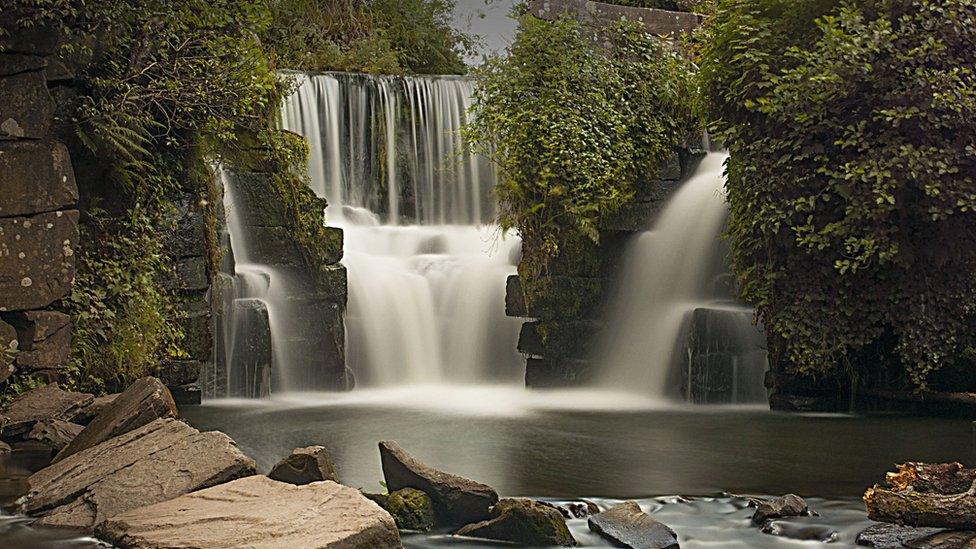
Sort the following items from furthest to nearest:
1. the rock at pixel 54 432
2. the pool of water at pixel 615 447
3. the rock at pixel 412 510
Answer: the rock at pixel 54 432 < the pool of water at pixel 615 447 < the rock at pixel 412 510

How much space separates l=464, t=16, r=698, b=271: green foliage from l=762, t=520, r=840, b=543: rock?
278 inches

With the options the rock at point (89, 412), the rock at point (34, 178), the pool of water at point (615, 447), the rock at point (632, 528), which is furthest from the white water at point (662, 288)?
the rock at point (34, 178)

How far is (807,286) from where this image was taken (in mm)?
11391

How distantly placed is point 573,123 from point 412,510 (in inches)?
324

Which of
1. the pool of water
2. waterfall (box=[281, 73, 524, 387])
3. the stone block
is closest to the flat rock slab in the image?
the pool of water

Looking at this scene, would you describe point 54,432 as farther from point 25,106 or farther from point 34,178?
point 25,106

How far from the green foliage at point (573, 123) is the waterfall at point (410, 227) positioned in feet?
2.66

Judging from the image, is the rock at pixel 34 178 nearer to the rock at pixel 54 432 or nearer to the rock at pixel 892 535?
the rock at pixel 54 432

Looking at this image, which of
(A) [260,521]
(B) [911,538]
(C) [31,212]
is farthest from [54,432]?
(B) [911,538]

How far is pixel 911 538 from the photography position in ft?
20.0

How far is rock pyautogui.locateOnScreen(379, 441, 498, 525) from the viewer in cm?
661

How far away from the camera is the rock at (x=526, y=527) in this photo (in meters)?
6.27

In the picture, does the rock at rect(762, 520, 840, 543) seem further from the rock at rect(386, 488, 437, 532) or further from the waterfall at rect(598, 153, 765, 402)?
the waterfall at rect(598, 153, 765, 402)

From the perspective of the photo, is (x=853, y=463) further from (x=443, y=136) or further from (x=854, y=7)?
(x=443, y=136)
